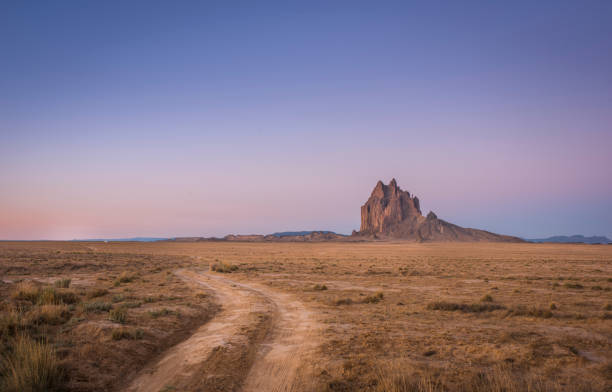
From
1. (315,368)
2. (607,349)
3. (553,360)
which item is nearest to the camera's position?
(315,368)

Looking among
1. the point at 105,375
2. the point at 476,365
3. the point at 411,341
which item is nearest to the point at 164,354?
the point at 105,375

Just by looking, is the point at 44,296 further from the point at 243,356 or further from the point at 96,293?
the point at 243,356

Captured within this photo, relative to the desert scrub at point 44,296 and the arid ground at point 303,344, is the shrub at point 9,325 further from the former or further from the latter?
the desert scrub at point 44,296

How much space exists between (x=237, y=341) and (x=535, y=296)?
17207 mm

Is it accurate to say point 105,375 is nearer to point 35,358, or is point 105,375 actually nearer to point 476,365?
point 35,358

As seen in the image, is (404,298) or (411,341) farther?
(404,298)

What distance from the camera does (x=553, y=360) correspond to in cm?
833

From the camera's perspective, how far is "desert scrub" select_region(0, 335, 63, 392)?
5.82 meters

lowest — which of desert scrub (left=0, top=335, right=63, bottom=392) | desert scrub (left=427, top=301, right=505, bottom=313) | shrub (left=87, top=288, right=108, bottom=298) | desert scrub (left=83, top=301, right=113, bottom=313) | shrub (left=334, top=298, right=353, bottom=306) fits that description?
shrub (left=334, top=298, right=353, bottom=306)

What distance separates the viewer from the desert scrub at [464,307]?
14.7m

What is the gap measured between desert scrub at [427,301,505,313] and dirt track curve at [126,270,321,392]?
5729mm

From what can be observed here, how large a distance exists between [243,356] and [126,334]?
3697 millimetres

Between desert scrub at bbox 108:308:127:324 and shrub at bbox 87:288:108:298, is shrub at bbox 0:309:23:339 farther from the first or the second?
shrub at bbox 87:288:108:298

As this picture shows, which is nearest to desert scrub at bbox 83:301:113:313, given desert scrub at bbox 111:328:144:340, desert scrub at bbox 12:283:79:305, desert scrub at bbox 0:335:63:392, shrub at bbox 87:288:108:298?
desert scrub at bbox 12:283:79:305
